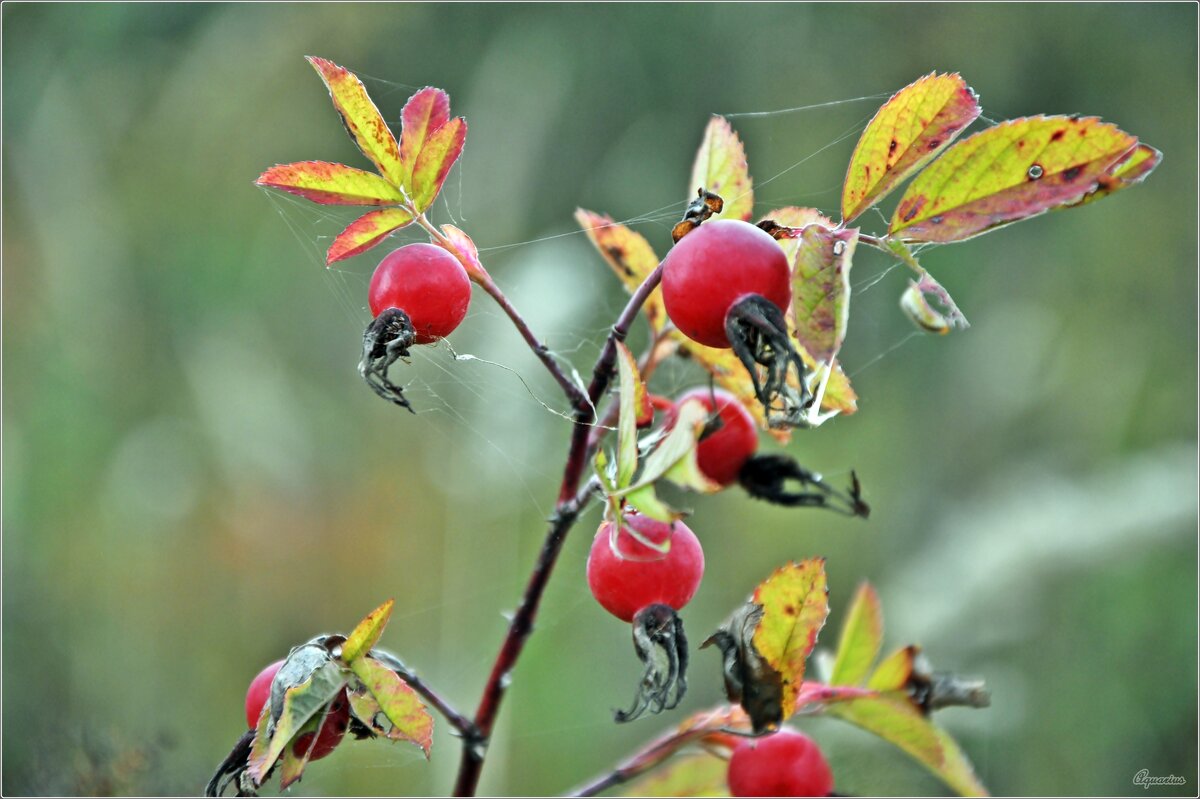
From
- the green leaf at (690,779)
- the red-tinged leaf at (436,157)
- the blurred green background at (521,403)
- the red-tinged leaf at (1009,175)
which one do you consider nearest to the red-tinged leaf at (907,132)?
the red-tinged leaf at (1009,175)

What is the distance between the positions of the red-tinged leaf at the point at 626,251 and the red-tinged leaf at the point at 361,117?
0.69 ft

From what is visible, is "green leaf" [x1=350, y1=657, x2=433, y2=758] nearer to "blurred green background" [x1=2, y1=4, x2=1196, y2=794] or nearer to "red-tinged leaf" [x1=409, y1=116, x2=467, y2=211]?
"red-tinged leaf" [x1=409, y1=116, x2=467, y2=211]

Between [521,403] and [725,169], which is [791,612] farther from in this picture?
[521,403]

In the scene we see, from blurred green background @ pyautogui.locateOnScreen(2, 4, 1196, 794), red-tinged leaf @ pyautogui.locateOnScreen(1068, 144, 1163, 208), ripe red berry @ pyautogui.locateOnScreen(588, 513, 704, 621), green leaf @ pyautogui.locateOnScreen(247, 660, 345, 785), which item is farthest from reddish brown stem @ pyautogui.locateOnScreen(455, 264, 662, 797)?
blurred green background @ pyautogui.locateOnScreen(2, 4, 1196, 794)

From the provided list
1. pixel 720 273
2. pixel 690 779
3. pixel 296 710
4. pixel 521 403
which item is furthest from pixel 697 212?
Answer: pixel 521 403

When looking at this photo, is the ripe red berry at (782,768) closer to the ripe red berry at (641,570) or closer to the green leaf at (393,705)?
the ripe red berry at (641,570)

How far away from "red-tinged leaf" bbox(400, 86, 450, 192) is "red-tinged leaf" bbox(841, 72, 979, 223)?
28 centimetres

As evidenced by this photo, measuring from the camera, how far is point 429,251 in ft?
2.19

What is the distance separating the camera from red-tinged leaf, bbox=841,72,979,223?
24.1 inches

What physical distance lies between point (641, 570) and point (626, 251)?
0.30 metres

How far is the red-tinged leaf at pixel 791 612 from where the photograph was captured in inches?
27.4

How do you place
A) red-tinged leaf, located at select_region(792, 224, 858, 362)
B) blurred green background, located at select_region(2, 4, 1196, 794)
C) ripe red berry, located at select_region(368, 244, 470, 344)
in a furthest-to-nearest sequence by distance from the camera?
blurred green background, located at select_region(2, 4, 1196, 794) < ripe red berry, located at select_region(368, 244, 470, 344) < red-tinged leaf, located at select_region(792, 224, 858, 362)

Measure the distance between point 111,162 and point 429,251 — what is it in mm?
2578

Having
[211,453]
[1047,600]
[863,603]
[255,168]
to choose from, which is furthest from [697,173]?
[255,168]
